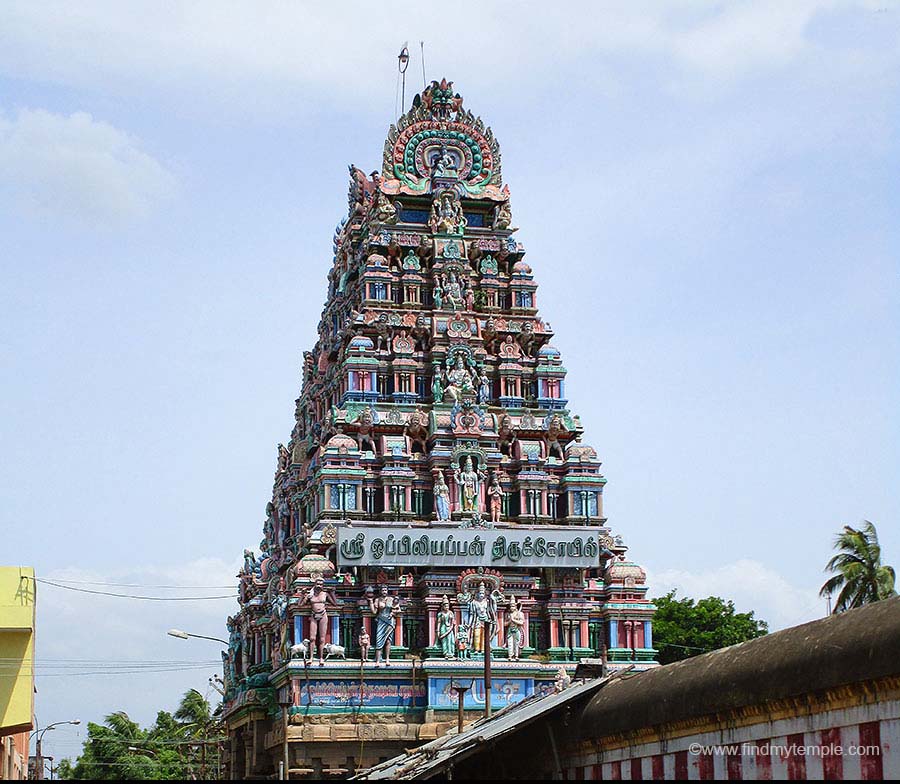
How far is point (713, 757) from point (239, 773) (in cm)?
3719

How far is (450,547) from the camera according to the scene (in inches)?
2226

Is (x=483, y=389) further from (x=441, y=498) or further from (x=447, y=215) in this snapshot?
(x=447, y=215)

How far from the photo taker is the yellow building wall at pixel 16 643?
144ft

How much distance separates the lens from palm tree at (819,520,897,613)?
61.4 meters

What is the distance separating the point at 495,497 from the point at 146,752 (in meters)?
43.0

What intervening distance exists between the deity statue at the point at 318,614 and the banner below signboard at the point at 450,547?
134cm

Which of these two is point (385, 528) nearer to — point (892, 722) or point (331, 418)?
point (331, 418)

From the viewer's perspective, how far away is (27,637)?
44688 millimetres

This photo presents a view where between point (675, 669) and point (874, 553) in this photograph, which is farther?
point (874, 553)

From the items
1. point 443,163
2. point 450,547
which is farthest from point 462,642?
point 443,163

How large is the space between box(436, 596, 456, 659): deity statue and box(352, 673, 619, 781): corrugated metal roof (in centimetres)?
1392

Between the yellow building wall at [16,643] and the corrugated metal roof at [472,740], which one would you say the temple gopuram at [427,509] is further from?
the yellow building wall at [16,643]

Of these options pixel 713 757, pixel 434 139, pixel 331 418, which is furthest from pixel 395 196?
pixel 713 757

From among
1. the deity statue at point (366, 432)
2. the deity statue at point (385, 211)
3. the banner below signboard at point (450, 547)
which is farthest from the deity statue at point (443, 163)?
the banner below signboard at point (450, 547)
